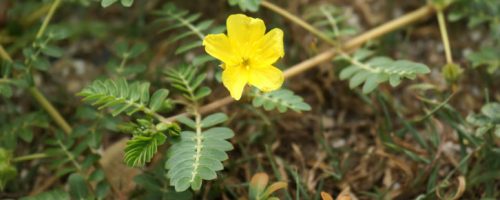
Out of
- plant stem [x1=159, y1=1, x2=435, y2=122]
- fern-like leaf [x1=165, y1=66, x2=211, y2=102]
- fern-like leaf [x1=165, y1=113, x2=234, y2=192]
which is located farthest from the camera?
plant stem [x1=159, y1=1, x2=435, y2=122]

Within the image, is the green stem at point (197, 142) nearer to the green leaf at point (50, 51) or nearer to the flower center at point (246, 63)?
the flower center at point (246, 63)

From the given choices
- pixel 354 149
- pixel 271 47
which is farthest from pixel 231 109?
Result: pixel 271 47

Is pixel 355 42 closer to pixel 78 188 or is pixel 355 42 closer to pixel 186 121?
pixel 186 121

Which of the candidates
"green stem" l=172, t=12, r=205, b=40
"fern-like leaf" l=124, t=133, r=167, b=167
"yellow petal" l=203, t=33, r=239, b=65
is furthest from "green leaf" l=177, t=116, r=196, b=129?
"green stem" l=172, t=12, r=205, b=40

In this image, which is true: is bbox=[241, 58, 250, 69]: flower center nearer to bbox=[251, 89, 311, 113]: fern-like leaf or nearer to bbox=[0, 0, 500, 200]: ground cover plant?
bbox=[0, 0, 500, 200]: ground cover plant

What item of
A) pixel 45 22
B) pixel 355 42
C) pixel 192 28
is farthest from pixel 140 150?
pixel 355 42

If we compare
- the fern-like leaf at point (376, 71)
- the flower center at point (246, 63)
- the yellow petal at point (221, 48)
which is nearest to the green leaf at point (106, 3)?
the yellow petal at point (221, 48)
